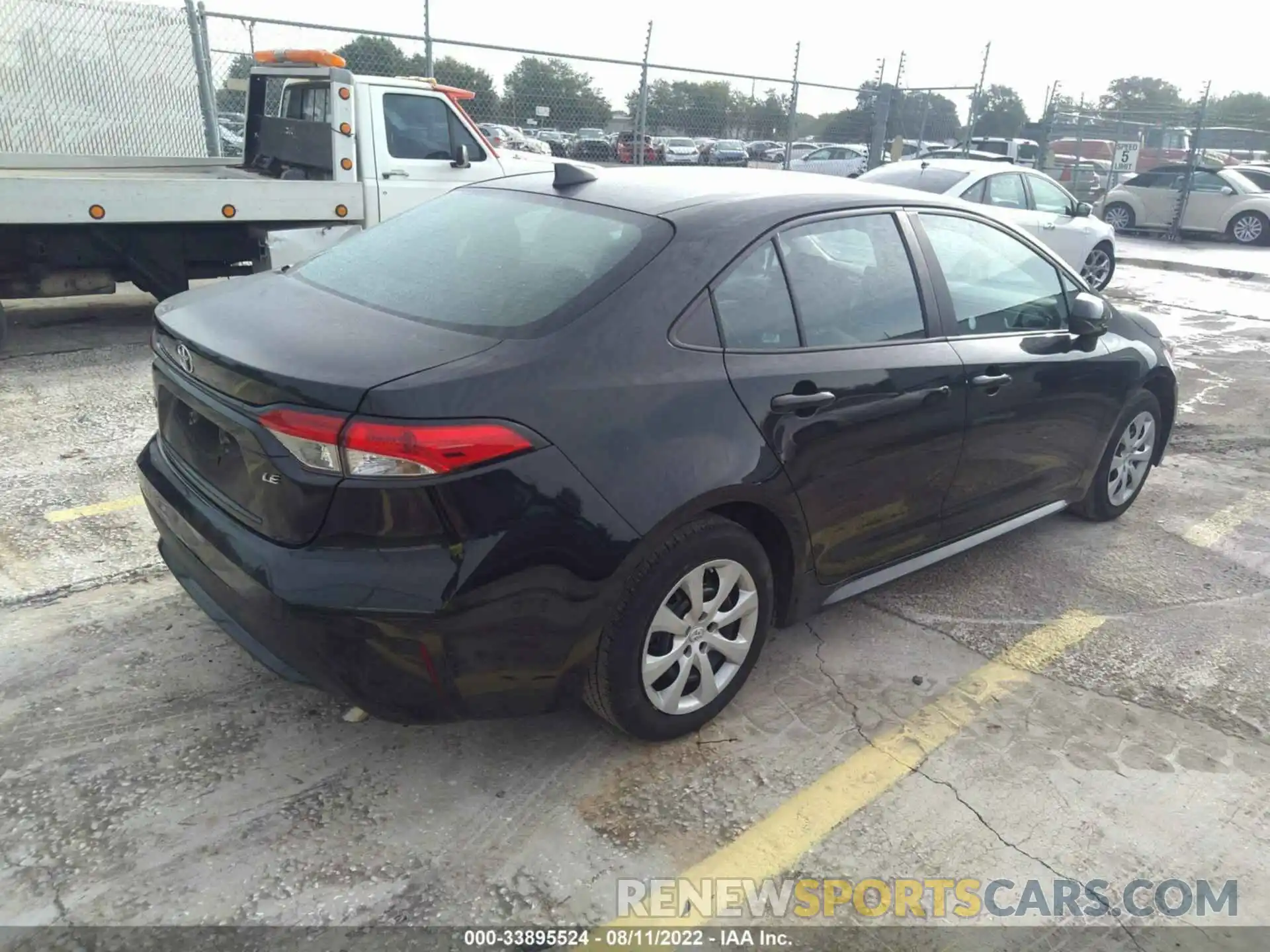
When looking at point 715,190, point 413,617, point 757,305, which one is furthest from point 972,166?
point 413,617

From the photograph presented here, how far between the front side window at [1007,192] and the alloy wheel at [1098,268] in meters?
1.87

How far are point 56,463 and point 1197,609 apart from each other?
5.37 meters

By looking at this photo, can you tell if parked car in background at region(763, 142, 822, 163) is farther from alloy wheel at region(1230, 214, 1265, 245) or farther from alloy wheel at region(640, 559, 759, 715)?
alloy wheel at region(640, 559, 759, 715)

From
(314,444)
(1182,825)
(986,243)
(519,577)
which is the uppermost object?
(986,243)

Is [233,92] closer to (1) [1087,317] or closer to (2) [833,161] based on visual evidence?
(1) [1087,317]

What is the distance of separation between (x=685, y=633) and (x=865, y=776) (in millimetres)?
713

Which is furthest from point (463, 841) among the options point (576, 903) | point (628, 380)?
point (628, 380)

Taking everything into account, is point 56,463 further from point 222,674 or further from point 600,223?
point 600,223

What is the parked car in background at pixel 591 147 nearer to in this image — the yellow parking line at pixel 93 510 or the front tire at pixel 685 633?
the yellow parking line at pixel 93 510

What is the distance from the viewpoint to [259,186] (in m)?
7.00

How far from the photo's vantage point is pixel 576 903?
232 cm

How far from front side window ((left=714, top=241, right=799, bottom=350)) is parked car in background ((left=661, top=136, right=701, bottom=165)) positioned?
1228 centimetres

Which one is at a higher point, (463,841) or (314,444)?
(314,444)

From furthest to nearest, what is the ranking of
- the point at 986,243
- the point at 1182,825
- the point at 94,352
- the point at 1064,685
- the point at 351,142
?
the point at 351,142 < the point at 94,352 < the point at 986,243 < the point at 1064,685 < the point at 1182,825
